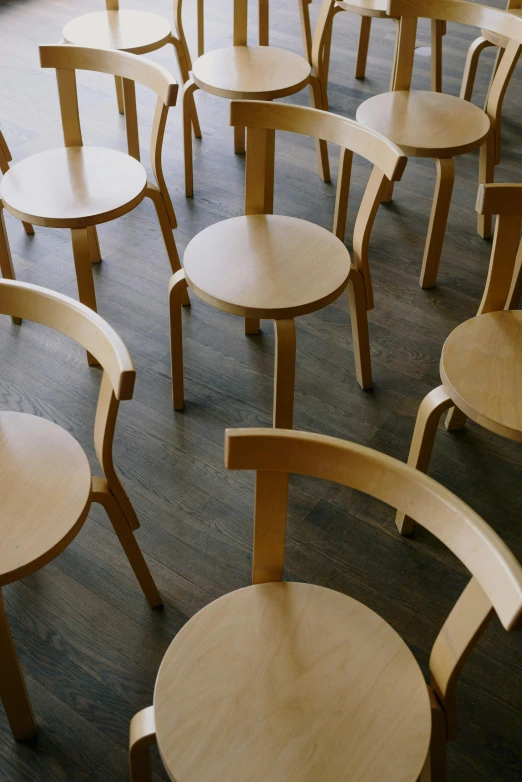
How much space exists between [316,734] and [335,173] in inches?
111

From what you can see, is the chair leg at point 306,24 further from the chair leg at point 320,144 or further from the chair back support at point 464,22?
the chair back support at point 464,22

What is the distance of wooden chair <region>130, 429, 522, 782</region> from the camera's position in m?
1.08

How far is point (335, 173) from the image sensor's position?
350 centimetres

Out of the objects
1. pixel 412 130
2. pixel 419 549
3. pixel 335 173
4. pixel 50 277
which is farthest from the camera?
pixel 335 173

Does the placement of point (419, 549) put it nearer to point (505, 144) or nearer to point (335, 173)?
point (335, 173)

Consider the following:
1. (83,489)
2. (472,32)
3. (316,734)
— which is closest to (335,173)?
(472,32)

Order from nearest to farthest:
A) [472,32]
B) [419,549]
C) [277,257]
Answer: [419,549] < [277,257] < [472,32]

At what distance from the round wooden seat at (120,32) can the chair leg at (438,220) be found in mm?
1340

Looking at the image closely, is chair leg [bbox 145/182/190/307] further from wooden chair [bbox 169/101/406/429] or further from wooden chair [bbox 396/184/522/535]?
wooden chair [bbox 396/184/522/535]

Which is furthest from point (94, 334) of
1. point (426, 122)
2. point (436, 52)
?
point (436, 52)

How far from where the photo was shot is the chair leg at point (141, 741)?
1.15m

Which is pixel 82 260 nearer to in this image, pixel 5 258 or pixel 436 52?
pixel 5 258

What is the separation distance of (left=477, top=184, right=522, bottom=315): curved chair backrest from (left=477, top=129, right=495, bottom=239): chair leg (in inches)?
42.8

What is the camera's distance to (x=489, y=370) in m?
1.74
